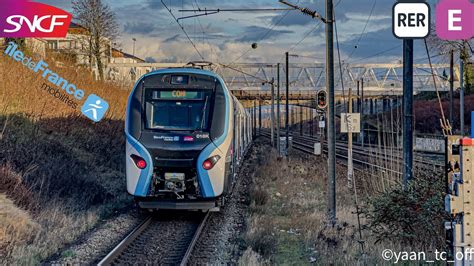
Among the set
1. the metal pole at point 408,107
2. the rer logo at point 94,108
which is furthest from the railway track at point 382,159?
the rer logo at point 94,108

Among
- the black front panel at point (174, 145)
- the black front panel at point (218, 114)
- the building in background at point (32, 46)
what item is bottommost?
the black front panel at point (174, 145)

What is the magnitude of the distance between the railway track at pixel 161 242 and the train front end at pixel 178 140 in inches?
19.9

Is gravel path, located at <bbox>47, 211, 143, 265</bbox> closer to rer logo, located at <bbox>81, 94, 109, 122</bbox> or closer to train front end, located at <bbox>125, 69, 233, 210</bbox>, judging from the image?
train front end, located at <bbox>125, 69, 233, 210</bbox>

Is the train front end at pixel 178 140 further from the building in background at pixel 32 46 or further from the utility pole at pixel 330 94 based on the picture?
the building in background at pixel 32 46

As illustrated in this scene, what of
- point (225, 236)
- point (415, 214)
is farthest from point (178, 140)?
point (415, 214)

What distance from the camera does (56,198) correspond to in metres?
12.7

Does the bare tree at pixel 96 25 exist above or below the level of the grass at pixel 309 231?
above

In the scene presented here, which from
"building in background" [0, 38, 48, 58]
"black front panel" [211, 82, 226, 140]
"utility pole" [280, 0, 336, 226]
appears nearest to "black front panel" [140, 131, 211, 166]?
"black front panel" [211, 82, 226, 140]

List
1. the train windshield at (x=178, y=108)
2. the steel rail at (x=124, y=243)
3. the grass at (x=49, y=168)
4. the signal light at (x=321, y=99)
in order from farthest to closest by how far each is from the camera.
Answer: the signal light at (x=321, y=99)
the train windshield at (x=178, y=108)
the grass at (x=49, y=168)
the steel rail at (x=124, y=243)

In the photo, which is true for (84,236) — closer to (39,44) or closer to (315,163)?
(39,44)

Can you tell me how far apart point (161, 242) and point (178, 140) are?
236 centimetres

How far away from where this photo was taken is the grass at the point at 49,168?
990cm

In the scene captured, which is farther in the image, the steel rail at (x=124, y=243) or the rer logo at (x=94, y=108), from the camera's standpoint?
the rer logo at (x=94, y=108)

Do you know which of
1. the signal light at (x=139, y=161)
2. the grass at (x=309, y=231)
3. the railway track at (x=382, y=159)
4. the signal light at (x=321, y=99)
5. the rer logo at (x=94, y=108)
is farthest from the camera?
the rer logo at (x=94, y=108)
